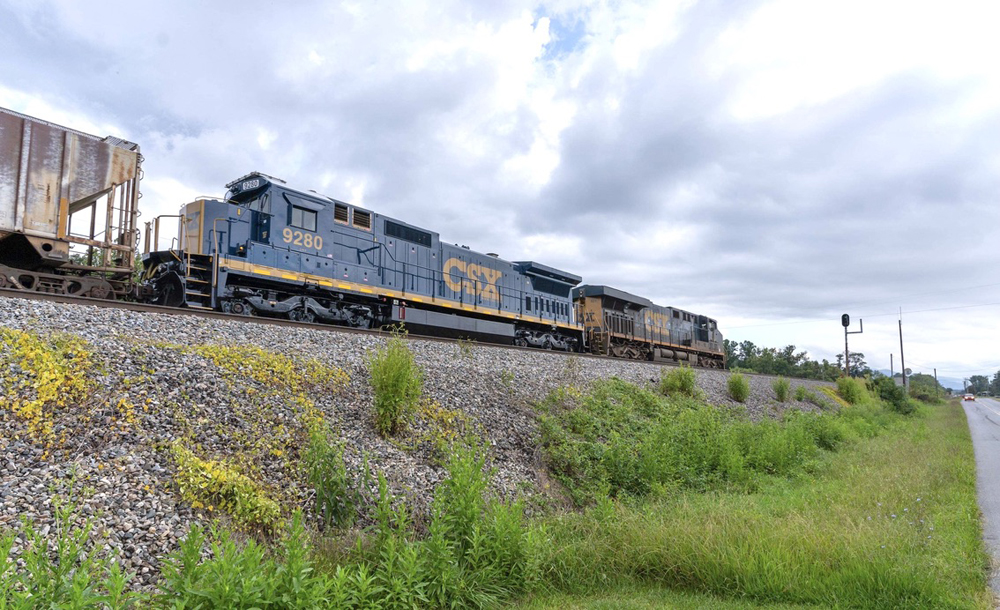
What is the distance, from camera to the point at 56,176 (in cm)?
975

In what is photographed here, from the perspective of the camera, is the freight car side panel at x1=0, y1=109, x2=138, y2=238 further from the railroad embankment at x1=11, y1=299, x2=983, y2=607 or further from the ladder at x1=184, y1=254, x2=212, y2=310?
the railroad embankment at x1=11, y1=299, x2=983, y2=607

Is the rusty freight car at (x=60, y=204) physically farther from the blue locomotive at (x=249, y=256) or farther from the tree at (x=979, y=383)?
the tree at (x=979, y=383)

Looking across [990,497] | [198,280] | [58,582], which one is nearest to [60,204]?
[198,280]

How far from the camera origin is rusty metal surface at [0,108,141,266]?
928 cm

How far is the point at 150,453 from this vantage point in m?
4.96

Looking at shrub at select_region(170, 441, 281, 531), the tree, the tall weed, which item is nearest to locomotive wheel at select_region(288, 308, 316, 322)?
the tall weed

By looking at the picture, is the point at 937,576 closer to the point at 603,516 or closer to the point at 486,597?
the point at 603,516

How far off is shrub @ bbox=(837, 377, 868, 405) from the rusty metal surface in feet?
104

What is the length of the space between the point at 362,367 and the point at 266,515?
12.4 ft

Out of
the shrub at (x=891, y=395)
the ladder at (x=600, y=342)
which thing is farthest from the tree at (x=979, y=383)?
the ladder at (x=600, y=342)

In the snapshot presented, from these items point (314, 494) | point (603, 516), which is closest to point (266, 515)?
point (314, 494)

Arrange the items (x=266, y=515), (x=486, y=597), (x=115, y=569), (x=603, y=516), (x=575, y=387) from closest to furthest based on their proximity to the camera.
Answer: (x=115, y=569) → (x=486, y=597) → (x=266, y=515) → (x=603, y=516) → (x=575, y=387)

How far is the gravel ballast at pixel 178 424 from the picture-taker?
428cm

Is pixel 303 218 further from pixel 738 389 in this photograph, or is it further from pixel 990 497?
pixel 990 497
